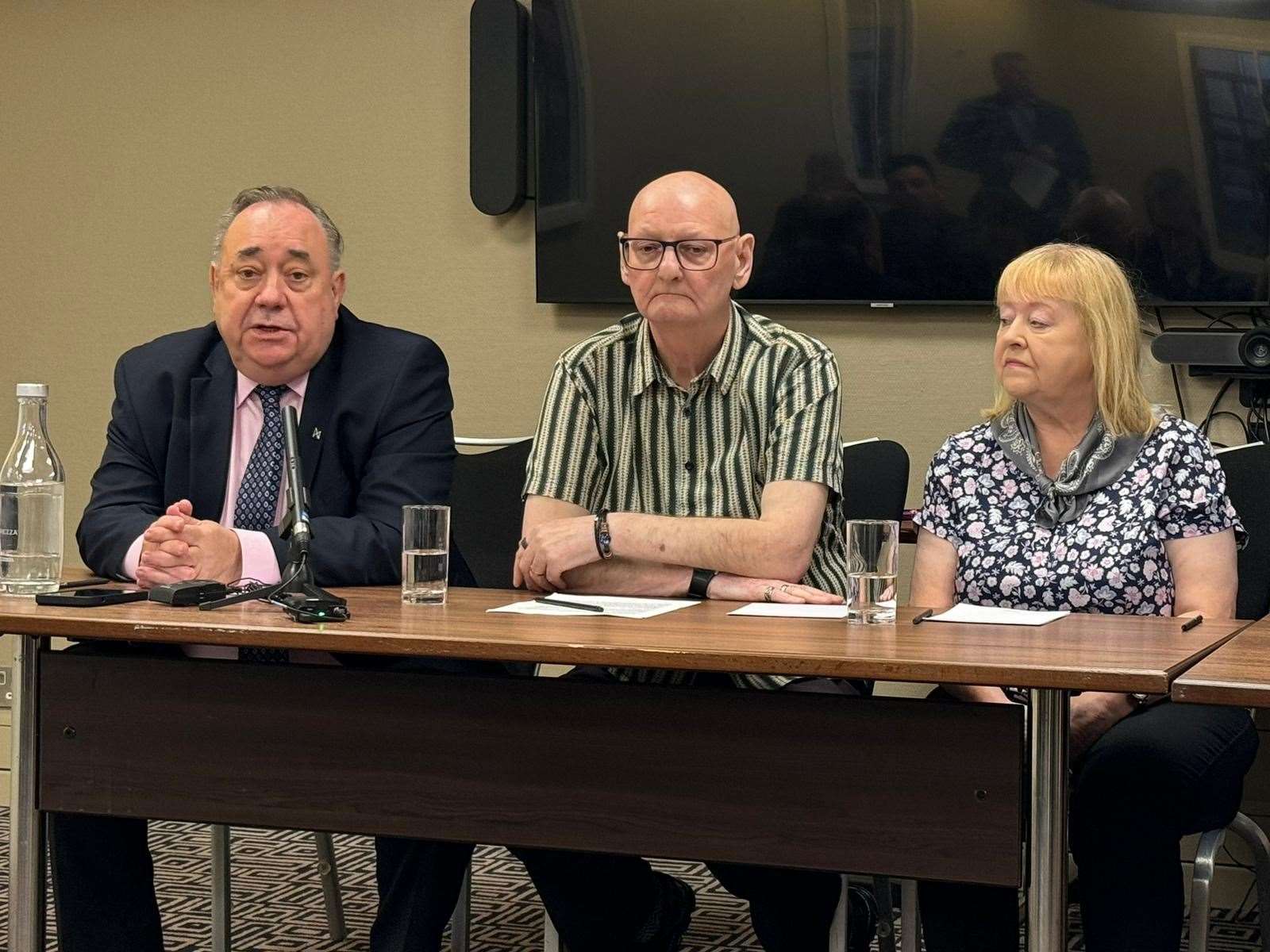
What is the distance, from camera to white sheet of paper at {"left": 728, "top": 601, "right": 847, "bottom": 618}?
1.99 m

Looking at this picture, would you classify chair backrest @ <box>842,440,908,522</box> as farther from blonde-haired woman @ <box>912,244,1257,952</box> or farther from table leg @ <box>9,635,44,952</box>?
table leg @ <box>9,635,44,952</box>

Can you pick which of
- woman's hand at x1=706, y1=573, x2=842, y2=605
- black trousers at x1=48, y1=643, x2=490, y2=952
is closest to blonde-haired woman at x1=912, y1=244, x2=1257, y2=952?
woman's hand at x1=706, y1=573, x2=842, y2=605

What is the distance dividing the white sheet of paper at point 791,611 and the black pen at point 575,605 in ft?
0.55

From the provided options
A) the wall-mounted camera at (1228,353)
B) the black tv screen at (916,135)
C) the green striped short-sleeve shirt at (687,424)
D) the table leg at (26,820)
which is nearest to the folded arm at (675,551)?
the green striped short-sleeve shirt at (687,424)

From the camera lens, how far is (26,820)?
6.75ft

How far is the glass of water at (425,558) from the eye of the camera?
2.10m

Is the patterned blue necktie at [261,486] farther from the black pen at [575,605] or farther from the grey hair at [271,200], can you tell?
the black pen at [575,605]

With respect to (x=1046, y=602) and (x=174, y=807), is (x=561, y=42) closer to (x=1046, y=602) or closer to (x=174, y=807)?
(x=1046, y=602)

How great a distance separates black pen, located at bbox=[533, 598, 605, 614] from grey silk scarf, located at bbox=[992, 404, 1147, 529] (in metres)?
0.72

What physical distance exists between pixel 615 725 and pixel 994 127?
217cm

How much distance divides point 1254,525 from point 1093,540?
0.45 metres

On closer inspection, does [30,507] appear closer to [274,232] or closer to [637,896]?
[274,232]

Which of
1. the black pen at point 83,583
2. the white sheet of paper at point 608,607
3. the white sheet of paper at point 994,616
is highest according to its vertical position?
the black pen at point 83,583

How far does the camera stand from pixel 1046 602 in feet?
7.47
